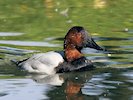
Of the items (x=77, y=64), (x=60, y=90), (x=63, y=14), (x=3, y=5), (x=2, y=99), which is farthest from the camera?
(x=3, y=5)

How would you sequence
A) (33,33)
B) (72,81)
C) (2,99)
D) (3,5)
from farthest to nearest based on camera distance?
(3,5)
(33,33)
(72,81)
(2,99)

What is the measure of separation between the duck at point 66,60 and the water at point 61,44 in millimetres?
165

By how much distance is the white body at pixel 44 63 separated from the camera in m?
10.3

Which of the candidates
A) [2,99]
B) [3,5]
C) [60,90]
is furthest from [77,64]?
[3,5]

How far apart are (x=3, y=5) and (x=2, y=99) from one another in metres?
12.3

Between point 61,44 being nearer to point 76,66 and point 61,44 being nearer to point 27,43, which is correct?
point 27,43

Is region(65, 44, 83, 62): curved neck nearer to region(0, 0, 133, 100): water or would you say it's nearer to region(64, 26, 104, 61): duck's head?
region(64, 26, 104, 61): duck's head

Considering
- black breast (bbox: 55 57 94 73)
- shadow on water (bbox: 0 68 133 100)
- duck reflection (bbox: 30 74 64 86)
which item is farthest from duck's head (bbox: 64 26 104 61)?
duck reflection (bbox: 30 74 64 86)

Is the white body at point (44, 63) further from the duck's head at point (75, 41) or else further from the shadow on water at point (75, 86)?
the duck's head at point (75, 41)

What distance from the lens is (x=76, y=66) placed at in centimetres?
1047

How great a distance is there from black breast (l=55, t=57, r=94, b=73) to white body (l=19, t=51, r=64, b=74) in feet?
0.31

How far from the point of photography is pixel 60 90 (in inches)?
351

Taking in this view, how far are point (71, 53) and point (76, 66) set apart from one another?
338mm

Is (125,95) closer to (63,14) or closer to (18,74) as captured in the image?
(18,74)
